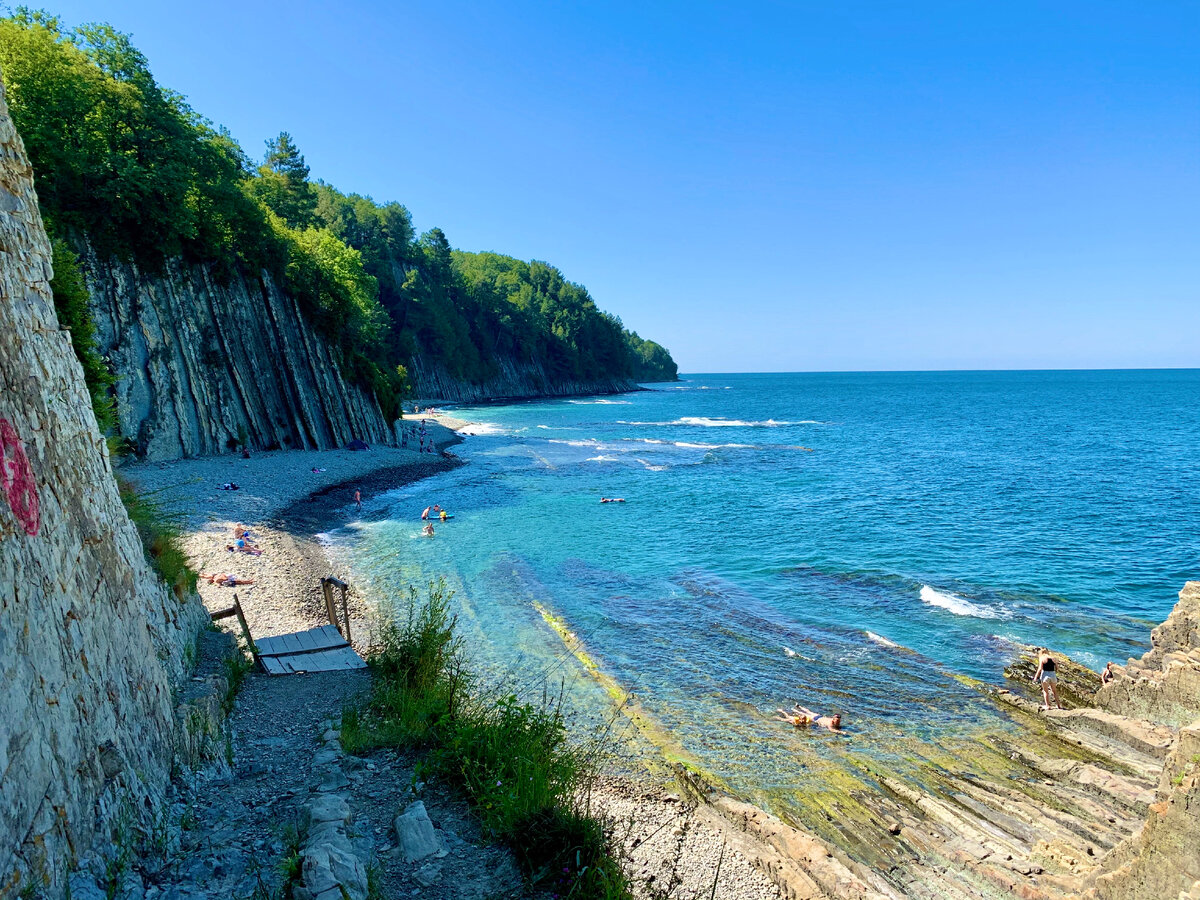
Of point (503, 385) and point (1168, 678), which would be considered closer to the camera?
point (1168, 678)

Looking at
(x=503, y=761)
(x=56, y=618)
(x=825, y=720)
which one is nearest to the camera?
(x=56, y=618)

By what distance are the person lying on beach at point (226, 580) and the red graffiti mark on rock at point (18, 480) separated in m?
16.0

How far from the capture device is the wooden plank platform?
37.5ft

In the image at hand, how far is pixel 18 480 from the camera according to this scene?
15.9 feet

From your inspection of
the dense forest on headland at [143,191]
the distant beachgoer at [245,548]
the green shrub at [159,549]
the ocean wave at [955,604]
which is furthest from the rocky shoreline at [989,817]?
the dense forest on headland at [143,191]

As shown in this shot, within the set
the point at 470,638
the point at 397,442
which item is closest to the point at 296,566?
the point at 470,638

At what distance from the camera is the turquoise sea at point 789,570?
14766mm

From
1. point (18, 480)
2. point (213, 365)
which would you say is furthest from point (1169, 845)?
point (213, 365)

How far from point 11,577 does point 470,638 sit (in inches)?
528

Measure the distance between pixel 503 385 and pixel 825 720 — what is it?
11699 cm

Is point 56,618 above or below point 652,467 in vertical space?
above

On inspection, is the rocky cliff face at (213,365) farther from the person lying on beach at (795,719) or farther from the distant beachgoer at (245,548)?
the person lying on beach at (795,719)

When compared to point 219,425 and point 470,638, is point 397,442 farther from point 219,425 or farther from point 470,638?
point 470,638

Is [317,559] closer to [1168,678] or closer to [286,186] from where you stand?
[1168,678]
